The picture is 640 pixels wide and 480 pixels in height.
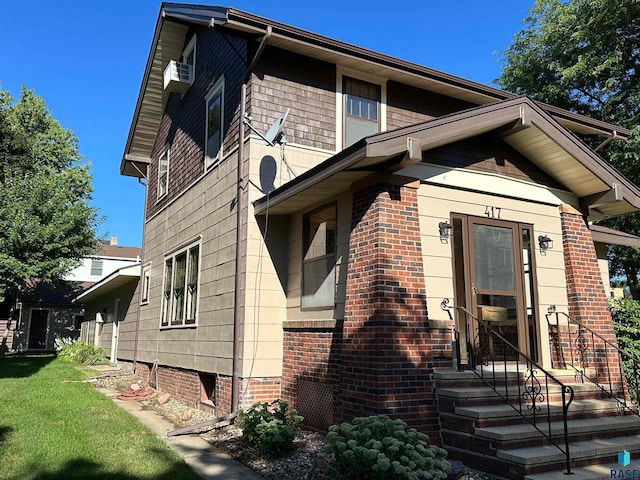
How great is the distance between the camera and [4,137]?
20516mm

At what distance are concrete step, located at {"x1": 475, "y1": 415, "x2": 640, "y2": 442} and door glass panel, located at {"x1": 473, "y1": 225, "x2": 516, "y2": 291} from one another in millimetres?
1982

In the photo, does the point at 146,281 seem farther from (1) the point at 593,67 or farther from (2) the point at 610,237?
(1) the point at 593,67

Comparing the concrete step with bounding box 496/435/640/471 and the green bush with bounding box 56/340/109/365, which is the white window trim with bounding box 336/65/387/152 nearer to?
the concrete step with bounding box 496/435/640/471

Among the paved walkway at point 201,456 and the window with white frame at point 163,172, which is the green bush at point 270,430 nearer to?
the paved walkway at point 201,456

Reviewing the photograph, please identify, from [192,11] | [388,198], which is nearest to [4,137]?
[192,11]

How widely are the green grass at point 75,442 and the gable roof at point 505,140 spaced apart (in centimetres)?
382

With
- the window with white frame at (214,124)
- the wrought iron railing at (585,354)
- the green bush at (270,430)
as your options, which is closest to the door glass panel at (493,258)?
the wrought iron railing at (585,354)

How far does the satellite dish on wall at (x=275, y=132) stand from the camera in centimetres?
821

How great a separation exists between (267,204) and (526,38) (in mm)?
16255

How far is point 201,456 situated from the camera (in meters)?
6.55

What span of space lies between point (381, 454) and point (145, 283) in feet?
39.4

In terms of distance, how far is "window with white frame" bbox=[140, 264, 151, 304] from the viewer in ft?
48.3

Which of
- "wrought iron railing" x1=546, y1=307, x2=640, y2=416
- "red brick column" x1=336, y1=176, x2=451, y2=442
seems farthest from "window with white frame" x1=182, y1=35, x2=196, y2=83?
"wrought iron railing" x1=546, y1=307, x2=640, y2=416

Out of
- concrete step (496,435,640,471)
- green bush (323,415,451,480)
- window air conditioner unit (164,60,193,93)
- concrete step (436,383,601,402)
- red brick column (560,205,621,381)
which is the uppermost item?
window air conditioner unit (164,60,193,93)
